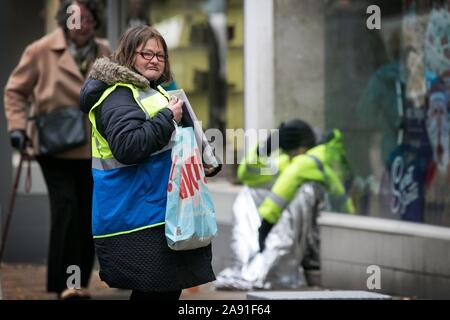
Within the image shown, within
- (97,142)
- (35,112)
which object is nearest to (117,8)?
(35,112)

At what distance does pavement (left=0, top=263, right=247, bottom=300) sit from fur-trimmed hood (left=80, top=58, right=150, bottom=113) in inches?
121

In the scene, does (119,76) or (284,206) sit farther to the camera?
(284,206)

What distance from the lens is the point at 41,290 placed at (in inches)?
368

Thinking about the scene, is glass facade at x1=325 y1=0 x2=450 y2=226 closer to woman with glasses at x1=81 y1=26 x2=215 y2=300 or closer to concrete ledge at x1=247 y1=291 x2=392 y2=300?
concrete ledge at x1=247 y1=291 x2=392 y2=300

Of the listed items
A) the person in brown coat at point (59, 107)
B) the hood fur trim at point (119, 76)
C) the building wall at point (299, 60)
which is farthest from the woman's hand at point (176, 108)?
the building wall at point (299, 60)

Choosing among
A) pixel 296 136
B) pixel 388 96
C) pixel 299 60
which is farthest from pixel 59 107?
pixel 388 96

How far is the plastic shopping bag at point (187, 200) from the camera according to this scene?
5566mm

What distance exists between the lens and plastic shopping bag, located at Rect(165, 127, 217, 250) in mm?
5566

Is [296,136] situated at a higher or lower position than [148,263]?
higher

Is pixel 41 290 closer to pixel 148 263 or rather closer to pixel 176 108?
pixel 148 263

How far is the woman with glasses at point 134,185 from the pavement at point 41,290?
2.96m

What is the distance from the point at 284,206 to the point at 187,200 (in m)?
3.85

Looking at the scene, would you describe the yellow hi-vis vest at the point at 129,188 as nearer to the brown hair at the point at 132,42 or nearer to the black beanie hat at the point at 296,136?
the brown hair at the point at 132,42

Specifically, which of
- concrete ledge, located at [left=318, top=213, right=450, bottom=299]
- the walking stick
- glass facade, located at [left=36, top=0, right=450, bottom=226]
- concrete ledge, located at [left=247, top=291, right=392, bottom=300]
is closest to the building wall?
glass facade, located at [left=36, top=0, right=450, bottom=226]
